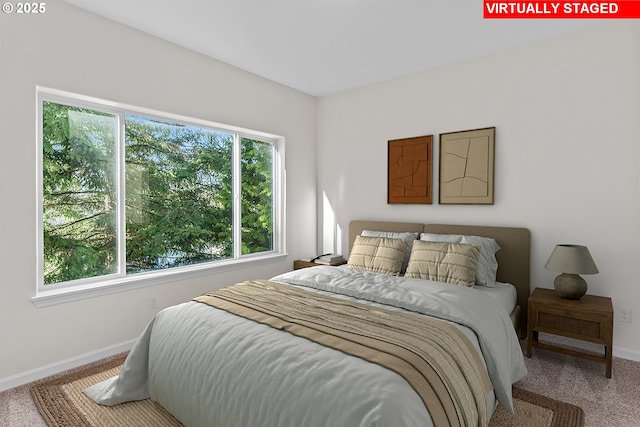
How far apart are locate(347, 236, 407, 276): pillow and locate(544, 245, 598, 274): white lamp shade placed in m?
1.15

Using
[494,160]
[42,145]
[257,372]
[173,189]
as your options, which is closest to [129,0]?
[42,145]

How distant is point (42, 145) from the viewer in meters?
2.44

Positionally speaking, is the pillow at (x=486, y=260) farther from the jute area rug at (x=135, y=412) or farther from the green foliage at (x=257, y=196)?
the green foliage at (x=257, y=196)

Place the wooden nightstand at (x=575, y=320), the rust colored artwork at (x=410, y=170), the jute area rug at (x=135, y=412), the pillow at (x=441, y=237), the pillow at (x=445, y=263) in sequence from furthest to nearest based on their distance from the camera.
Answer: the rust colored artwork at (x=410, y=170) → the pillow at (x=441, y=237) → the pillow at (x=445, y=263) → the wooden nightstand at (x=575, y=320) → the jute area rug at (x=135, y=412)

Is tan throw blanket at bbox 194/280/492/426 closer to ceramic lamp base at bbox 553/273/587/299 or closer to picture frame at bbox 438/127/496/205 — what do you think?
ceramic lamp base at bbox 553/273/587/299

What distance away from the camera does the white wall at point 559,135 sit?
262 cm

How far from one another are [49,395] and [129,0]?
106 inches

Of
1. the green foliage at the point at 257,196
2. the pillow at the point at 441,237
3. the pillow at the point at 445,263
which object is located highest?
the green foliage at the point at 257,196

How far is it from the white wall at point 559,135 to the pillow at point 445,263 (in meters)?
0.66

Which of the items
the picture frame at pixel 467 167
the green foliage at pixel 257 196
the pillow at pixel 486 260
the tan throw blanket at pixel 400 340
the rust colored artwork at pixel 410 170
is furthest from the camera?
the green foliage at pixel 257 196

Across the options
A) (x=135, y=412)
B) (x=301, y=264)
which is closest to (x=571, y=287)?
(x=301, y=264)

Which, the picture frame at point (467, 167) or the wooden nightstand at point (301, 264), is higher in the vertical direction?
the picture frame at point (467, 167)

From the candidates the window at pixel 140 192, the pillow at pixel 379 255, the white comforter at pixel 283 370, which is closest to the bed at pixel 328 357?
the white comforter at pixel 283 370

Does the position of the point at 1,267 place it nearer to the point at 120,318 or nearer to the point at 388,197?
the point at 120,318
